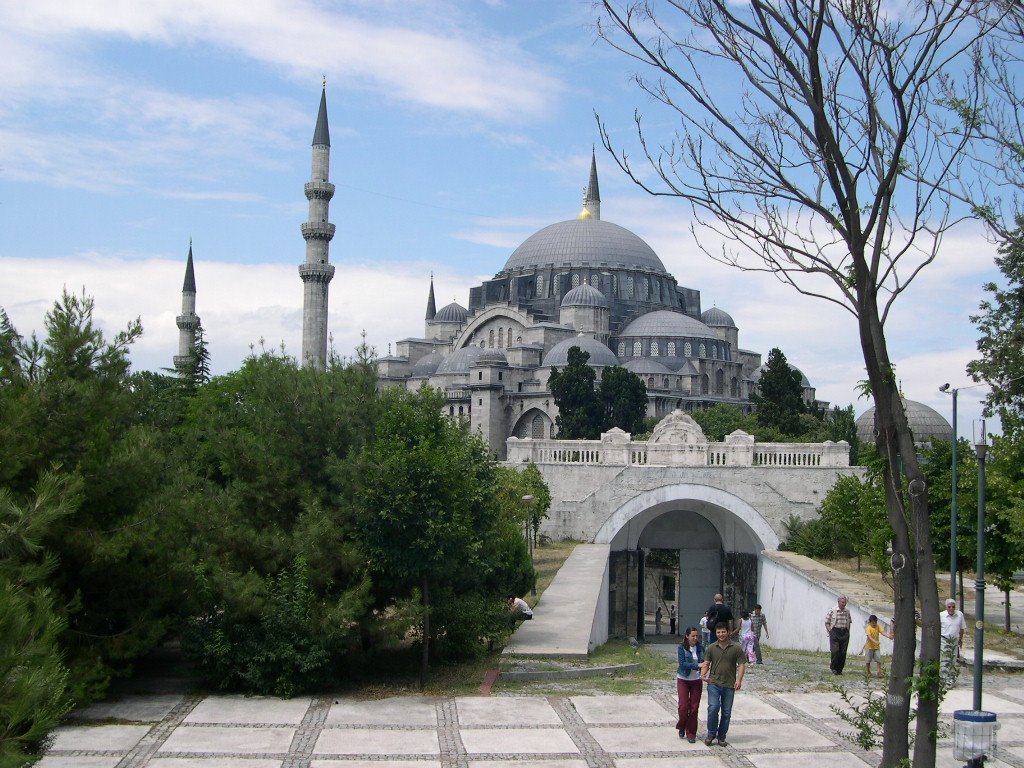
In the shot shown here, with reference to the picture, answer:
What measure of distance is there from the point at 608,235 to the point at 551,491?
5469cm

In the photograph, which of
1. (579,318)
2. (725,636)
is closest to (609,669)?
(725,636)

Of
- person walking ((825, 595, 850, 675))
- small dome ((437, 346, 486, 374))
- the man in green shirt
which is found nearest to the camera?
the man in green shirt

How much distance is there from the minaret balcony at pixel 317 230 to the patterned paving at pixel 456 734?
143ft

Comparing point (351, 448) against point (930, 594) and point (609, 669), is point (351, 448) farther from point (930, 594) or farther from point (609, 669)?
point (930, 594)

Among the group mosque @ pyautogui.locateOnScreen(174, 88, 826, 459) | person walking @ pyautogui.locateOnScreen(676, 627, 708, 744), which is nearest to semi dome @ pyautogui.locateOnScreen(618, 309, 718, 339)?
mosque @ pyautogui.locateOnScreen(174, 88, 826, 459)

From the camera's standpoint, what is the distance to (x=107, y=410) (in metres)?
10.8

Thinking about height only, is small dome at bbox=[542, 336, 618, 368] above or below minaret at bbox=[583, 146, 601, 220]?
below

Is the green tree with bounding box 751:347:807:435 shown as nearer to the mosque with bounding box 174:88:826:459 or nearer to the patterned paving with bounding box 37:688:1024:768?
the mosque with bounding box 174:88:826:459

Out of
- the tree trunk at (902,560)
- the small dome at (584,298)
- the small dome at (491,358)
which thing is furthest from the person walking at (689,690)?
the small dome at (584,298)

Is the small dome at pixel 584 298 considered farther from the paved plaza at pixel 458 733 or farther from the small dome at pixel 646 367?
the paved plaza at pixel 458 733

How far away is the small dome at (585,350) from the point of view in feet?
217

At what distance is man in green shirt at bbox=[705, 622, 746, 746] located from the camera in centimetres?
907

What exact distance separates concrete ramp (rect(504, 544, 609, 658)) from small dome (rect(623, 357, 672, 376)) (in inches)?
1740

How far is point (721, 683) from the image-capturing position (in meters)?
9.05
